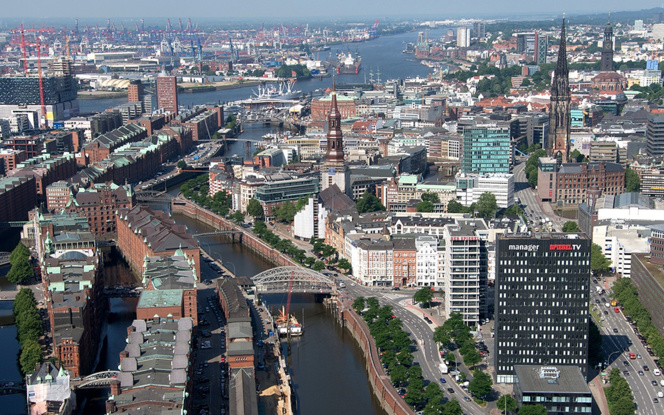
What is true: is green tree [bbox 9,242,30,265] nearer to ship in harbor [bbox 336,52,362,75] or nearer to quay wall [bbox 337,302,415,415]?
quay wall [bbox 337,302,415,415]

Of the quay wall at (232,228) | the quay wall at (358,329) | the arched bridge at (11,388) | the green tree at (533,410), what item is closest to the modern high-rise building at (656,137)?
the quay wall at (232,228)

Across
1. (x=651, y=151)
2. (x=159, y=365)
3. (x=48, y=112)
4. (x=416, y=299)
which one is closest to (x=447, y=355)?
(x=416, y=299)

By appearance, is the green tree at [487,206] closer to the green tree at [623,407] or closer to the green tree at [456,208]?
the green tree at [456,208]

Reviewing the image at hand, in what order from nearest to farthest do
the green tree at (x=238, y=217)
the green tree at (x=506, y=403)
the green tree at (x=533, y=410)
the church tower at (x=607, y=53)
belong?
the green tree at (x=533, y=410), the green tree at (x=506, y=403), the green tree at (x=238, y=217), the church tower at (x=607, y=53)

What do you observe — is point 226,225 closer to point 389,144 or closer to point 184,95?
point 389,144

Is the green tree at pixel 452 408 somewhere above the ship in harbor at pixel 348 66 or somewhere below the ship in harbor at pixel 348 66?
below

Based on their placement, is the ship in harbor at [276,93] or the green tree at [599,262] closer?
the green tree at [599,262]

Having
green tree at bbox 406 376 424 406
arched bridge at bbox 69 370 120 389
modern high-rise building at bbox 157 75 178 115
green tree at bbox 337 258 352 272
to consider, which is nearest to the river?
modern high-rise building at bbox 157 75 178 115
